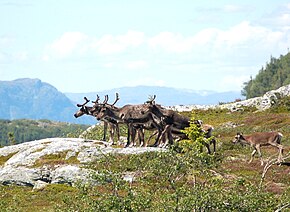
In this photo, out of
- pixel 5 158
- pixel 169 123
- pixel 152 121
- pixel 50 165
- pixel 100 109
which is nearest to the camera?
pixel 50 165

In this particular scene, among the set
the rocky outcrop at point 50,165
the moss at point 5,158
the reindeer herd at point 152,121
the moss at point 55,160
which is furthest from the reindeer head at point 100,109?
the moss at point 5,158

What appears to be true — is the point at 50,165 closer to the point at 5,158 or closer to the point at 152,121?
the point at 5,158

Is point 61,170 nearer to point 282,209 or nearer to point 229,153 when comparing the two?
point 229,153

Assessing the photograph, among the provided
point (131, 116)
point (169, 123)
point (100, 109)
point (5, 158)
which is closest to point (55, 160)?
point (100, 109)

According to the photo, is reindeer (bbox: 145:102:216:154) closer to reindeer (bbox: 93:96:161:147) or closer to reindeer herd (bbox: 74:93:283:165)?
reindeer herd (bbox: 74:93:283:165)

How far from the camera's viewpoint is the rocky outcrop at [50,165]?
3556 cm

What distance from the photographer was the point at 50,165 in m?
37.2

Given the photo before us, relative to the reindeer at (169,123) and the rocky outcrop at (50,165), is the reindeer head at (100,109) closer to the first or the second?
the rocky outcrop at (50,165)

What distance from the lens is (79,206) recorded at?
64.6 feet

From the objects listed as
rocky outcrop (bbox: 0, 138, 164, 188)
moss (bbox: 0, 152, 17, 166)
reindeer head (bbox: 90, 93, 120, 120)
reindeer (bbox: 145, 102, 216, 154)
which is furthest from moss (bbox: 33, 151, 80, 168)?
reindeer (bbox: 145, 102, 216, 154)

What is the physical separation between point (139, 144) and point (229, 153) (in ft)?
22.7

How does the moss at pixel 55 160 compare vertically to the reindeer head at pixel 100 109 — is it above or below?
below

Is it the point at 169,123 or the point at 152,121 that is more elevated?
the point at 152,121

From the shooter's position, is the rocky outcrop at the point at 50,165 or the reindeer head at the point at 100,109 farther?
the reindeer head at the point at 100,109
